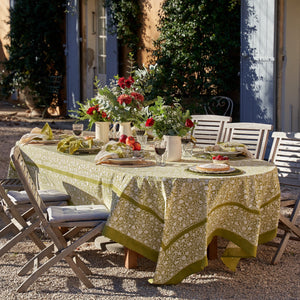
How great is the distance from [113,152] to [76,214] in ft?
Answer: 1.87

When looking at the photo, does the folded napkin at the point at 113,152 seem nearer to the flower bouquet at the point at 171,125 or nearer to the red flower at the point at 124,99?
the flower bouquet at the point at 171,125

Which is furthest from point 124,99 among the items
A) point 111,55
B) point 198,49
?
point 111,55

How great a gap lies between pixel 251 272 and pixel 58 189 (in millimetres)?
1627

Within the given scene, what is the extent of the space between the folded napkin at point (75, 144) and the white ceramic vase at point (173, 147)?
73 cm

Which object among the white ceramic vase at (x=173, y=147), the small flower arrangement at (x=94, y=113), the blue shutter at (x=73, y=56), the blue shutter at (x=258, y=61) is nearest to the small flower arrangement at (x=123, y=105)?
the small flower arrangement at (x=94, y=113)

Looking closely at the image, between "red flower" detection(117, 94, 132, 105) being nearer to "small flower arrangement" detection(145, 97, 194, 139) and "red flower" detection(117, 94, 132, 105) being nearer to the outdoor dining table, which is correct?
"small flower arrangement" detection(145, 97, 194, 139)

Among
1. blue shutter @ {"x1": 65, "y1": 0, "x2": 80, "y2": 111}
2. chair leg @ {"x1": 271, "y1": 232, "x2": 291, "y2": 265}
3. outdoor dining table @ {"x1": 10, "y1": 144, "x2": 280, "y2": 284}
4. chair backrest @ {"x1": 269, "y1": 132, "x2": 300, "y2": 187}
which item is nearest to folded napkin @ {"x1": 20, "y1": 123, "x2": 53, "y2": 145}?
outdoor dining table @ {"x1": 10, "y1": 144, "x2": 280, "y2": 284}

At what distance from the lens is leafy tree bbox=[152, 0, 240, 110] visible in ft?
27.3

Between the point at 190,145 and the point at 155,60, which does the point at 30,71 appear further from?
the point at 190,145

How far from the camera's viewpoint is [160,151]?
3811 millimetres

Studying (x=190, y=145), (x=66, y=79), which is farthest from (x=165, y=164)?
(x=66, y=79)

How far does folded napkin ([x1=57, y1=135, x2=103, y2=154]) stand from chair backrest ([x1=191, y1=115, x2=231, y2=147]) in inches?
50.9

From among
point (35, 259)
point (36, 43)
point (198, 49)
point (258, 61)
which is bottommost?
point (35, 259)

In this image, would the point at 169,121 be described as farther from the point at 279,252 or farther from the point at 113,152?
the point at 279,252
